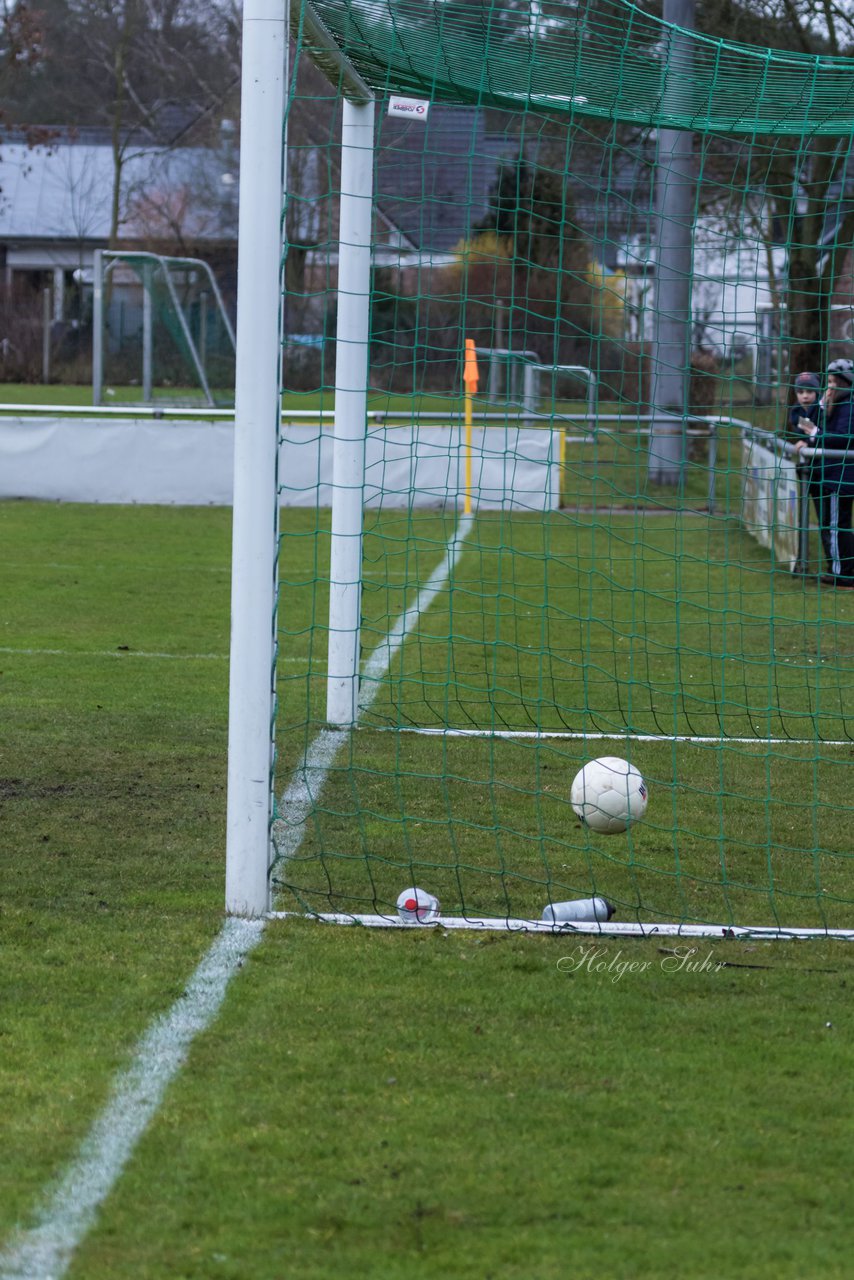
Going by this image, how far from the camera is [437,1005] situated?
3.74 meters

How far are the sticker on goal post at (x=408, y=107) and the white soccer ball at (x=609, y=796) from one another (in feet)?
8.95

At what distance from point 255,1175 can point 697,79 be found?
421 cm

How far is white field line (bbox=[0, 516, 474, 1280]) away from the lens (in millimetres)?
2592

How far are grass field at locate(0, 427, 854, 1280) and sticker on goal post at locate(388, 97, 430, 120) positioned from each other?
202 cm

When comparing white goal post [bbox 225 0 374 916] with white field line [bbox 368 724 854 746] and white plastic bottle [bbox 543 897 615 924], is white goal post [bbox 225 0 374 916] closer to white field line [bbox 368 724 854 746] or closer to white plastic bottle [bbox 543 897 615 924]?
white plastic bottle [bbox 543 897 615 924]

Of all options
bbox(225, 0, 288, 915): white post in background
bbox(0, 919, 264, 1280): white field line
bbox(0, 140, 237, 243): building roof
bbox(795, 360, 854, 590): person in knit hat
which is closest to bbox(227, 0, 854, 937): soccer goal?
bbox(225, 0, 288, 915): white post in background

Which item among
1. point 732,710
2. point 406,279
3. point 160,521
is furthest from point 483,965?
point 406,279

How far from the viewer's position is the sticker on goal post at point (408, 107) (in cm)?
584

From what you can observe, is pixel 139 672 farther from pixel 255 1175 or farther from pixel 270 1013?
pixel 255 1175

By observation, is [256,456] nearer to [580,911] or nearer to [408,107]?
[580,911]

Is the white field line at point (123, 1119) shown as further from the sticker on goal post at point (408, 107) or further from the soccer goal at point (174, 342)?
the soccer goal at point (174, 342)

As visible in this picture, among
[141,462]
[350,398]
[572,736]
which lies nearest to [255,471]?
[350,398]

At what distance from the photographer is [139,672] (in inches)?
311

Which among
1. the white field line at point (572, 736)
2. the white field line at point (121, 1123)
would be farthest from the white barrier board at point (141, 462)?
the white field line at point (121, 1123)
